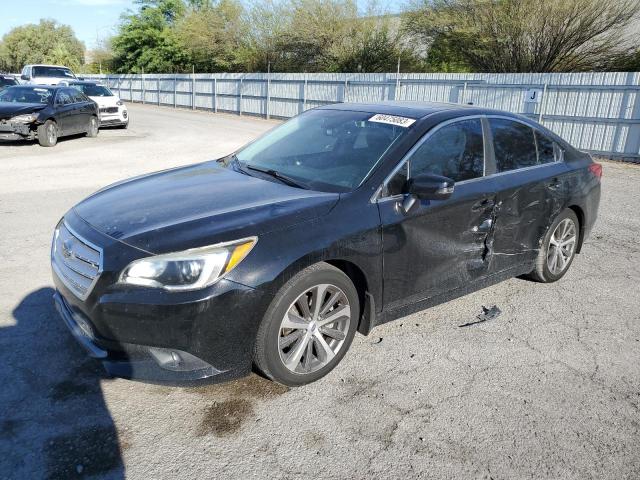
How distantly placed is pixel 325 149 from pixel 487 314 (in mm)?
1856

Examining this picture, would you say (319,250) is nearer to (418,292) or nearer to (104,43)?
(418,292)

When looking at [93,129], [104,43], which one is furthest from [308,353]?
[104,43]

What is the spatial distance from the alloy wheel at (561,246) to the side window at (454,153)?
1266 millimetres

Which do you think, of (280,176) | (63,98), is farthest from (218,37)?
(280,176)

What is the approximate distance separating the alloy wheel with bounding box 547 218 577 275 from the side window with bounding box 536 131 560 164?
574mm

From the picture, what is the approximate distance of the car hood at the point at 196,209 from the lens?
9.50 feet

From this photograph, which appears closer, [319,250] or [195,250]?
[195,250]

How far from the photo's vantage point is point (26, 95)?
1402 cm

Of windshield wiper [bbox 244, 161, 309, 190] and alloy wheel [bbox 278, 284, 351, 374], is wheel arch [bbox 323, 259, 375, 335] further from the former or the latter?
windshield wiper [bbox 244, 161, 309, 190]

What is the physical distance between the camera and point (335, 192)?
11.2 ft

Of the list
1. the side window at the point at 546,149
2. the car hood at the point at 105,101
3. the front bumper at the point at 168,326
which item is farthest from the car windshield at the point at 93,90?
the front bumper at the point at 168,326

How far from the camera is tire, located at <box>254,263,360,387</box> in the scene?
9.78 feet

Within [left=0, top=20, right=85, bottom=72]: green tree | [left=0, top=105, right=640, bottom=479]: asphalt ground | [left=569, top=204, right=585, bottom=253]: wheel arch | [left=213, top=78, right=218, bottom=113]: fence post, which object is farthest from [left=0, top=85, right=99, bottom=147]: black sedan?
[left=0, top=20, right=85, bottom=72]: green tree

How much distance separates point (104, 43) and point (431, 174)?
232 ft
